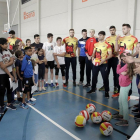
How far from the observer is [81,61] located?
269 inches

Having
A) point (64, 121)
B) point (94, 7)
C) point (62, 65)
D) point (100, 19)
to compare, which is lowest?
point (64, 121)

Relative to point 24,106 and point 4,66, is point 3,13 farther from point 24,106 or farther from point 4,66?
point 24,106

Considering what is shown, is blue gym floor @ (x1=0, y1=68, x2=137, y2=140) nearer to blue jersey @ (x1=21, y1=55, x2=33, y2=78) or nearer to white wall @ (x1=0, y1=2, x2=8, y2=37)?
blue jersey @ (x1=21, y1=55, x2=33, y2=78)

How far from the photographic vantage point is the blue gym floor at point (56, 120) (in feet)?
10.2

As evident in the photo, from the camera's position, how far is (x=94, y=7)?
11.6 meters

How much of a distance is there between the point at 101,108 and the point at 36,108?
71.3 inches

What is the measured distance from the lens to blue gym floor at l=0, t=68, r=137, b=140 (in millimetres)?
3102

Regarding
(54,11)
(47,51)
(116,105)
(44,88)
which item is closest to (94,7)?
(54,11)

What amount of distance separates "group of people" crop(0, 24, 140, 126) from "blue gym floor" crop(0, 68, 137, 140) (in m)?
0.30

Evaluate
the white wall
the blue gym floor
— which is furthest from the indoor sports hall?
the white wall

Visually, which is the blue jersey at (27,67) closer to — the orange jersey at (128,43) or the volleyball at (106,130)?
the volleyball at (106,130)

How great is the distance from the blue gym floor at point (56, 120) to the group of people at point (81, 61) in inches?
11.9

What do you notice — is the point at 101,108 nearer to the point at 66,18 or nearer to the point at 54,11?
the point at 66,18

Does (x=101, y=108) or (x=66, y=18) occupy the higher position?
(x=66, y=18)
